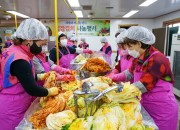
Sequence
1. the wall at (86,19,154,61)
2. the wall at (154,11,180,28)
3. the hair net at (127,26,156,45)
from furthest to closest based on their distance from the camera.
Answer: the wall at (86,19,154,61) < the wall at (154,11,180,28) < the hair net at (127,26,156,45)

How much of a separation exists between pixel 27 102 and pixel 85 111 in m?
0.64

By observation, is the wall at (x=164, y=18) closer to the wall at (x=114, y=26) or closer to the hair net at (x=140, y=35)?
the wall at (x=114, y=26)

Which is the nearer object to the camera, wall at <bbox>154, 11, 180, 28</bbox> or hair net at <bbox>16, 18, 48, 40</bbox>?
hair net at <bbox>16, 18, 48, 40</bbox>

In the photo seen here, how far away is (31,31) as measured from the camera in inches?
57.2

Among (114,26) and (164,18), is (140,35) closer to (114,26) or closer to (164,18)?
(164,18)

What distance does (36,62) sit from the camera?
2.12 metres

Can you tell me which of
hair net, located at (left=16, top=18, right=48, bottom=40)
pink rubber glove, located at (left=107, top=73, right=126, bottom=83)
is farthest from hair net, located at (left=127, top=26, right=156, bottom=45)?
hair net, located at (left=16, top=18, right=48, bottom=40)

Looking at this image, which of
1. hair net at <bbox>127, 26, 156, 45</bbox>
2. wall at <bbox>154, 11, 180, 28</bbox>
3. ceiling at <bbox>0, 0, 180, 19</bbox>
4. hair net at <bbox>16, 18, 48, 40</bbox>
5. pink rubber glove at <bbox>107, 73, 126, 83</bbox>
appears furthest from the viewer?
wall at <bbox>154, 11, 180, 28</bbox>

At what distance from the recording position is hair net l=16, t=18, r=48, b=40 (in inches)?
57.1

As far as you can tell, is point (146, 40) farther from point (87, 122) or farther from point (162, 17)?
point (162, 17)

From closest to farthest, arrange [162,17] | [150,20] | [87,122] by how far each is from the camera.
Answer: [87,122]
[162,17]
[150,20]

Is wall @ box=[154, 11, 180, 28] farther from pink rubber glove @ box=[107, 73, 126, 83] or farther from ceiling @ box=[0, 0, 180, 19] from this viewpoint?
pink rubber glove @ box=[107, 73, 126, 83]

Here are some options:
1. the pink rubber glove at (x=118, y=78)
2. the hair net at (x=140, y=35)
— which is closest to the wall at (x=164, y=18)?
the pink rubber glove at (x=118, y=78)

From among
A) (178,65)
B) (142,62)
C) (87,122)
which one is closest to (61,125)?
(87,122)
